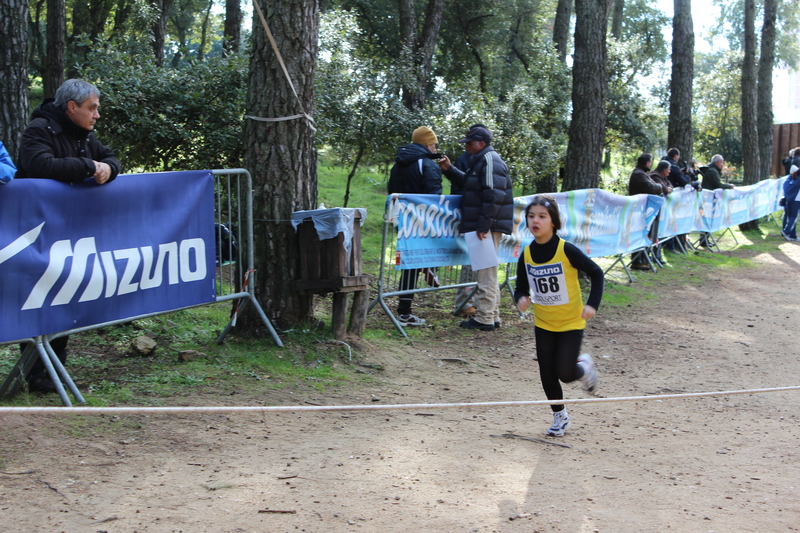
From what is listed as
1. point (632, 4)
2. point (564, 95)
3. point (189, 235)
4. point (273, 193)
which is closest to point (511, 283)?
point (273, 193)

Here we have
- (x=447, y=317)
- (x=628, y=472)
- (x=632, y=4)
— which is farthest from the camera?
(x=632, y=4)

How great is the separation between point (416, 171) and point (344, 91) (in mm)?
3895

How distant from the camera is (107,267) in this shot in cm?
486

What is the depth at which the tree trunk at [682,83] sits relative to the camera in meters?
17.6

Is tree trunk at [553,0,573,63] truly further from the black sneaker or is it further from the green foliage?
the black sneaker

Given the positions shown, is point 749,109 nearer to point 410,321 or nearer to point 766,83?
point 766,83

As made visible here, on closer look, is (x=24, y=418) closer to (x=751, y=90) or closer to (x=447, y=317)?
(x=447, y=317)

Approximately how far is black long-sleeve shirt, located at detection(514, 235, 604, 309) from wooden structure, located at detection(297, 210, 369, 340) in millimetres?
1768

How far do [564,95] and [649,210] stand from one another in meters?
9.82

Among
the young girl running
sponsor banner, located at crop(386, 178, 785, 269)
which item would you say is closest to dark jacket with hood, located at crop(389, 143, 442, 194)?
sponsor banner, located at crop(386, 178, 785, 269)

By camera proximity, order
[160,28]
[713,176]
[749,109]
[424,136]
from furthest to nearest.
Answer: [160,28] < [749,109] < [713,176] < [424,136]

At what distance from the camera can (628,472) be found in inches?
167

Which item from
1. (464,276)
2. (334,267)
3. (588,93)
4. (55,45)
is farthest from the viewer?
(55,45)

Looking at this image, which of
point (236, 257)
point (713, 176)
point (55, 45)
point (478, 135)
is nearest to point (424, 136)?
point (478, 135)
